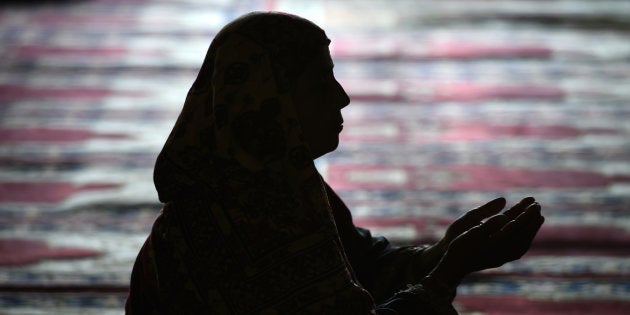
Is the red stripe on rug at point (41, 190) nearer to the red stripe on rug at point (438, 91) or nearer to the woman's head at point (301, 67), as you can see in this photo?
the red stripe on rug at point (438, 91)

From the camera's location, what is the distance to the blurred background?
2723 millimetres

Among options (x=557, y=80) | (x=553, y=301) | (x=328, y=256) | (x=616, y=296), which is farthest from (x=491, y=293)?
(x=557, y=80)

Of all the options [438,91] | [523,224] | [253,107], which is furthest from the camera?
[438,91]

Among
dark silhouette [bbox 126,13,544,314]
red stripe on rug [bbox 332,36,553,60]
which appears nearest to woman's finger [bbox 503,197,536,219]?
dark silhouette [bbox 126,13,544,314]

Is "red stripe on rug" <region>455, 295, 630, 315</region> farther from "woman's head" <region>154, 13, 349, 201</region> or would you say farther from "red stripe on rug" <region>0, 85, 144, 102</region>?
"red stripe on rug" <region>0, 85, 144, 102</region>

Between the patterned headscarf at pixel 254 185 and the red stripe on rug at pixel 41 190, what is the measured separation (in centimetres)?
179

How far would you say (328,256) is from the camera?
1.45m

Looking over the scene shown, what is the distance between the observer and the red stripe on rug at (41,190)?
10.3 ft

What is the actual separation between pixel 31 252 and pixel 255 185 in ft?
5.16

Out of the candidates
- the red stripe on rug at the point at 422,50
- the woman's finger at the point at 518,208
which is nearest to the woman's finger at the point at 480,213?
the woman's finger at the point at 518,208

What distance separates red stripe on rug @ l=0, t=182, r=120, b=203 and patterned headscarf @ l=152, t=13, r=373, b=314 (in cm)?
179

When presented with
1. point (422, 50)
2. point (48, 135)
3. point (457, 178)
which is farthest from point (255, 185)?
point (422, 50)

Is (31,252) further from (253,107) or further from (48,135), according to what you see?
(253,107)

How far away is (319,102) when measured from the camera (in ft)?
4.86
